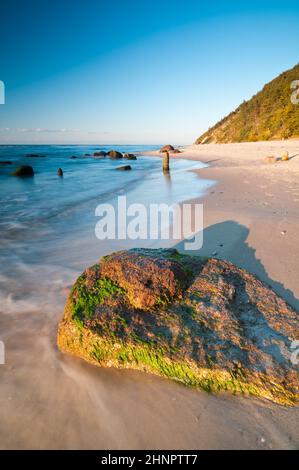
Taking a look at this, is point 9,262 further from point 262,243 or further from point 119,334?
point 262,243

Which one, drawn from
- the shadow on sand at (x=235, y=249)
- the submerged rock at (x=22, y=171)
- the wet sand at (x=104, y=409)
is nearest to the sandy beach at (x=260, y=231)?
the shadow on sand at (x=235, y=249)

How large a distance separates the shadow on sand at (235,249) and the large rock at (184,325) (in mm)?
536

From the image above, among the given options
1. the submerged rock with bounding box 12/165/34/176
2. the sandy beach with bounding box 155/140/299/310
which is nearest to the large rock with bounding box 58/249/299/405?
the sandy beach with bounding box 155/140/299/310

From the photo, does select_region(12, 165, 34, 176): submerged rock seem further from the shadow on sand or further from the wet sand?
the wet sand

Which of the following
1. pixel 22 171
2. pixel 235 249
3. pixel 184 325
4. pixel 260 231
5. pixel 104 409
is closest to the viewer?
pixel 104 409

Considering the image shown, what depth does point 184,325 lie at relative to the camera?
2449mm

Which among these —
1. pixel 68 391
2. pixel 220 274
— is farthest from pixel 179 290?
pixel 68 391

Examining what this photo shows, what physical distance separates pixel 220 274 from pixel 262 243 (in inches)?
75.6

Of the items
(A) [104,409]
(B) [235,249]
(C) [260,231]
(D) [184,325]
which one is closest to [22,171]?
(C) [260,231]

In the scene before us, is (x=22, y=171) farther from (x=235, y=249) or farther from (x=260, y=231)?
(x=235, y=249)

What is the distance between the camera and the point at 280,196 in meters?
7.73

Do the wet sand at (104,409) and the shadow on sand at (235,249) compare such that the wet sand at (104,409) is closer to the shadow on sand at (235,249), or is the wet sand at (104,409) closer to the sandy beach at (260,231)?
the shadow on sand at (235,249)

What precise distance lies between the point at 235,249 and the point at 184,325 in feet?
7.84

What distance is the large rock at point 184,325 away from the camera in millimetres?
2145
